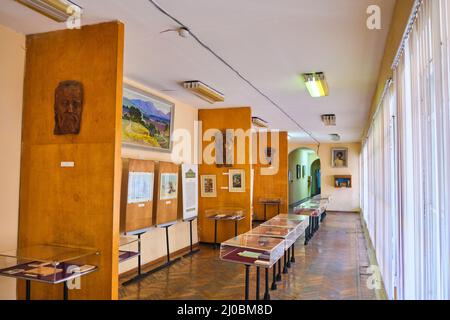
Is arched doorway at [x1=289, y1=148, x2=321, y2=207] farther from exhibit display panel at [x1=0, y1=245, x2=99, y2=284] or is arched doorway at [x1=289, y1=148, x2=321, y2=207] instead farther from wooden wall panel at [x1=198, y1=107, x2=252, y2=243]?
exhibit display panel at [x1=0, y1=245, x2=99, y2=284]

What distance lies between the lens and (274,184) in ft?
41.6

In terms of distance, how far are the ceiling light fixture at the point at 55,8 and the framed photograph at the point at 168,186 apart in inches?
139

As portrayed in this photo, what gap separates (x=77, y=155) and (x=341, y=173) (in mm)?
14230

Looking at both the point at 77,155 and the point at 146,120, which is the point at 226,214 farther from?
the point at 77,155

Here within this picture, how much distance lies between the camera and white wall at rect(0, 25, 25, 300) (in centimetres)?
352

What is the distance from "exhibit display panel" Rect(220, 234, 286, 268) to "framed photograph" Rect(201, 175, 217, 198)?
11.9 ft

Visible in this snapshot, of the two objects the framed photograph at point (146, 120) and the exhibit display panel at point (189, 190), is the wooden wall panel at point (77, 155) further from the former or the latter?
the exhibit display panel at point (189, 190)

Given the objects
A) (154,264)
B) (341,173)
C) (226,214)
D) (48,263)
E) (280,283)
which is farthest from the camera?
(341,173)

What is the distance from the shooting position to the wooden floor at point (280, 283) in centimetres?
468

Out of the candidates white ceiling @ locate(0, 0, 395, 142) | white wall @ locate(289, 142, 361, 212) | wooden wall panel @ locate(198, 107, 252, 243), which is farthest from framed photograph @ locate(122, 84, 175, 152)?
white wall @ locate(289, 142, 361, 212)

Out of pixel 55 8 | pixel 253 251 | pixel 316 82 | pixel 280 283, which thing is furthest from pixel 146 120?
pixel 280 283

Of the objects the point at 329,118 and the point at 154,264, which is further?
the point at 329,118
